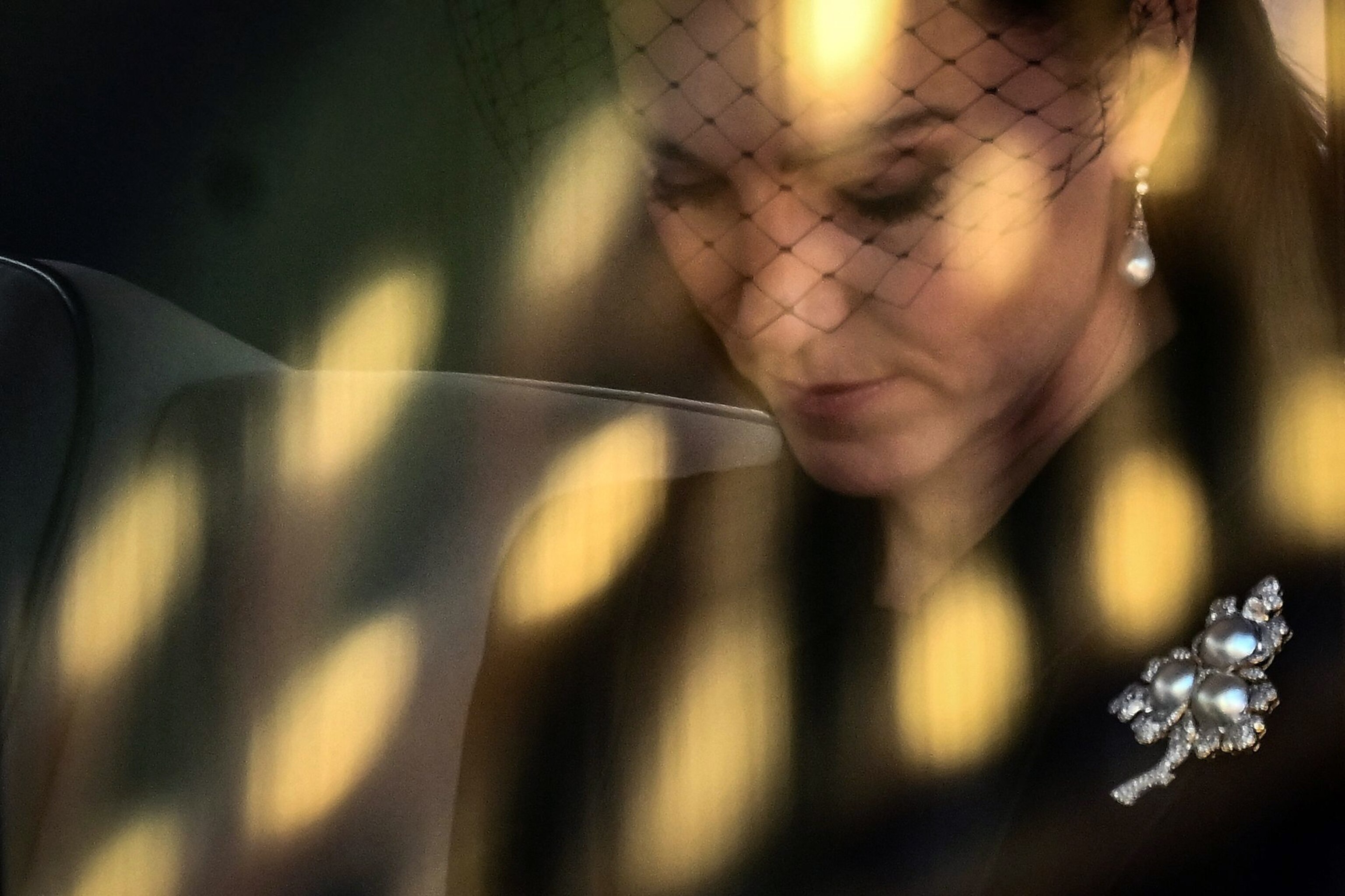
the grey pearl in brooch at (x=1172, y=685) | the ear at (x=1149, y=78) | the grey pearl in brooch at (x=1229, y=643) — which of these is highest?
the ear at (x=1149, y=78)

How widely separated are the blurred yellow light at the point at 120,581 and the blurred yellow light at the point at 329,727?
0.28ft

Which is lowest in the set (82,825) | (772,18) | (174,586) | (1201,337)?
(82,825)

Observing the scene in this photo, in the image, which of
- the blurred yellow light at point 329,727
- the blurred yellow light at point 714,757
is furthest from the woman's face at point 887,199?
the blurred yellow light at point 329,727

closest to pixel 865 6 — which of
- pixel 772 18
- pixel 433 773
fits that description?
pixel 772 18

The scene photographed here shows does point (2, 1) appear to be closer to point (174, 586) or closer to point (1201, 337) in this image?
point (174, 586)

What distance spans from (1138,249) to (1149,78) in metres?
0.07

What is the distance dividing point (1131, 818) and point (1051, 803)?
0.03 meters

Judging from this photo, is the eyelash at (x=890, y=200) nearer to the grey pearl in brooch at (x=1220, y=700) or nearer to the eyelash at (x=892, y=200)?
the eyelash at (x=892, y=200)

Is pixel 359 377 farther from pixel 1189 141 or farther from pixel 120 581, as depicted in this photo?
pixel 1189 141

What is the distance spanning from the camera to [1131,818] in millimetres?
577

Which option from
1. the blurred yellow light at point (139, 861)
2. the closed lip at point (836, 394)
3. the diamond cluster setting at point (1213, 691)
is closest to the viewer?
the diamond cluster setting at point (1213, 691)

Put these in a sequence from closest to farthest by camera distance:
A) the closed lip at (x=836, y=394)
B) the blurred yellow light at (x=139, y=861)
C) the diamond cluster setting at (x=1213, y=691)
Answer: the diamond cluster setting at (x=1213, y=691) < the closed lip at (x=836, y=394) < the blurred yellow light at (x=139, y=861)

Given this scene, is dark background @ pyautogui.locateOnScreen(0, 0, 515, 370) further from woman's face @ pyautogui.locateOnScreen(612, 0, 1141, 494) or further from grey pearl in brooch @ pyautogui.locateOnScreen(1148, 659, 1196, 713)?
grey pearl in brooch @ pyautogui.locateOnScreen(1148, 659, 1196, 713)

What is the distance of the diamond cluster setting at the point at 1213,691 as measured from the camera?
0.56 m
